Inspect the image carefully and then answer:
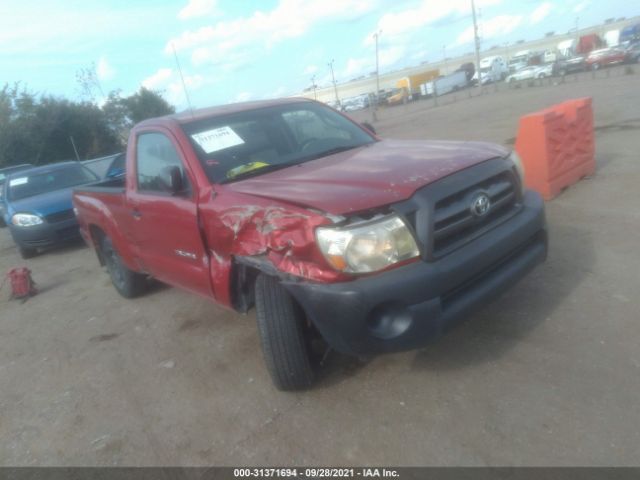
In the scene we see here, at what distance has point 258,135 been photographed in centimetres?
378

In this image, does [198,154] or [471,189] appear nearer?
[471,189]

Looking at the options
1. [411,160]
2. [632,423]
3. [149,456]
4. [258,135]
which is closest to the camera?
[632,423]

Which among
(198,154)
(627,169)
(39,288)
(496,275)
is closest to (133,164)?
(198,154)

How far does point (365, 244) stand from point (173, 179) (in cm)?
157

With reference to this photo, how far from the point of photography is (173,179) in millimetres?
3367

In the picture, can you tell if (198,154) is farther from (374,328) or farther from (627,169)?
(627,169)

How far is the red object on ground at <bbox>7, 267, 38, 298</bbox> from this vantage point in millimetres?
6254

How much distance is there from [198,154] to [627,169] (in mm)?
6263

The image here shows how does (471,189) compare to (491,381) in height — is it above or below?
above

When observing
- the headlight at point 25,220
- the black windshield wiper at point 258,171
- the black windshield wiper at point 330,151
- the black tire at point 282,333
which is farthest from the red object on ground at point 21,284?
the black tire at point 282,333

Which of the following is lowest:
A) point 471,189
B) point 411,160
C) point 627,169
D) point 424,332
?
point 627,169

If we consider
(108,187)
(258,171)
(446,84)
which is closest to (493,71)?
(446,84)

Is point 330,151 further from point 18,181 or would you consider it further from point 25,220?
point 18,181

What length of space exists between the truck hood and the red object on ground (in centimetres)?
449
